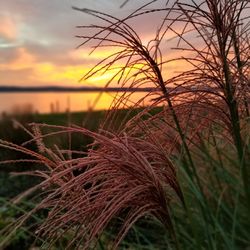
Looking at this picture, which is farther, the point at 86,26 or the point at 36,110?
the point at 36,110

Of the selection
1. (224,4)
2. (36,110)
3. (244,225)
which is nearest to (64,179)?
(224,4)

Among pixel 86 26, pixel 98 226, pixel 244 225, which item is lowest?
pixel 244 225

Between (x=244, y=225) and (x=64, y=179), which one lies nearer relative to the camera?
(x=64, y=179)

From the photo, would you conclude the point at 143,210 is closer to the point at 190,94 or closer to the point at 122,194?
the point at 122,194

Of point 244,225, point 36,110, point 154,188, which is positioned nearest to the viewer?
point 154,188

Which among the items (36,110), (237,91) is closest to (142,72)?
(237,91)

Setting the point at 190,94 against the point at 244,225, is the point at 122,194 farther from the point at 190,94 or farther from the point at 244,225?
the point at 244,225

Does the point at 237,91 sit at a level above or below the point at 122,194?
above

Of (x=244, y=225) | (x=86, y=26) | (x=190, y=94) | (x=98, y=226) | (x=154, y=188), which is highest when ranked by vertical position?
(x=86, y=26)

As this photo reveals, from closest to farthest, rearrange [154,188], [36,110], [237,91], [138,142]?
[154,188] < [138,142] < [237,91] < [36,110]

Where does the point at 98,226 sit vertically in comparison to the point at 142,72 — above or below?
below

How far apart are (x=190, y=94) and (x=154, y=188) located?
0.51 meters

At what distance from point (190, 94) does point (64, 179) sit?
0.55m

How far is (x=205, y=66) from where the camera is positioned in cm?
234
